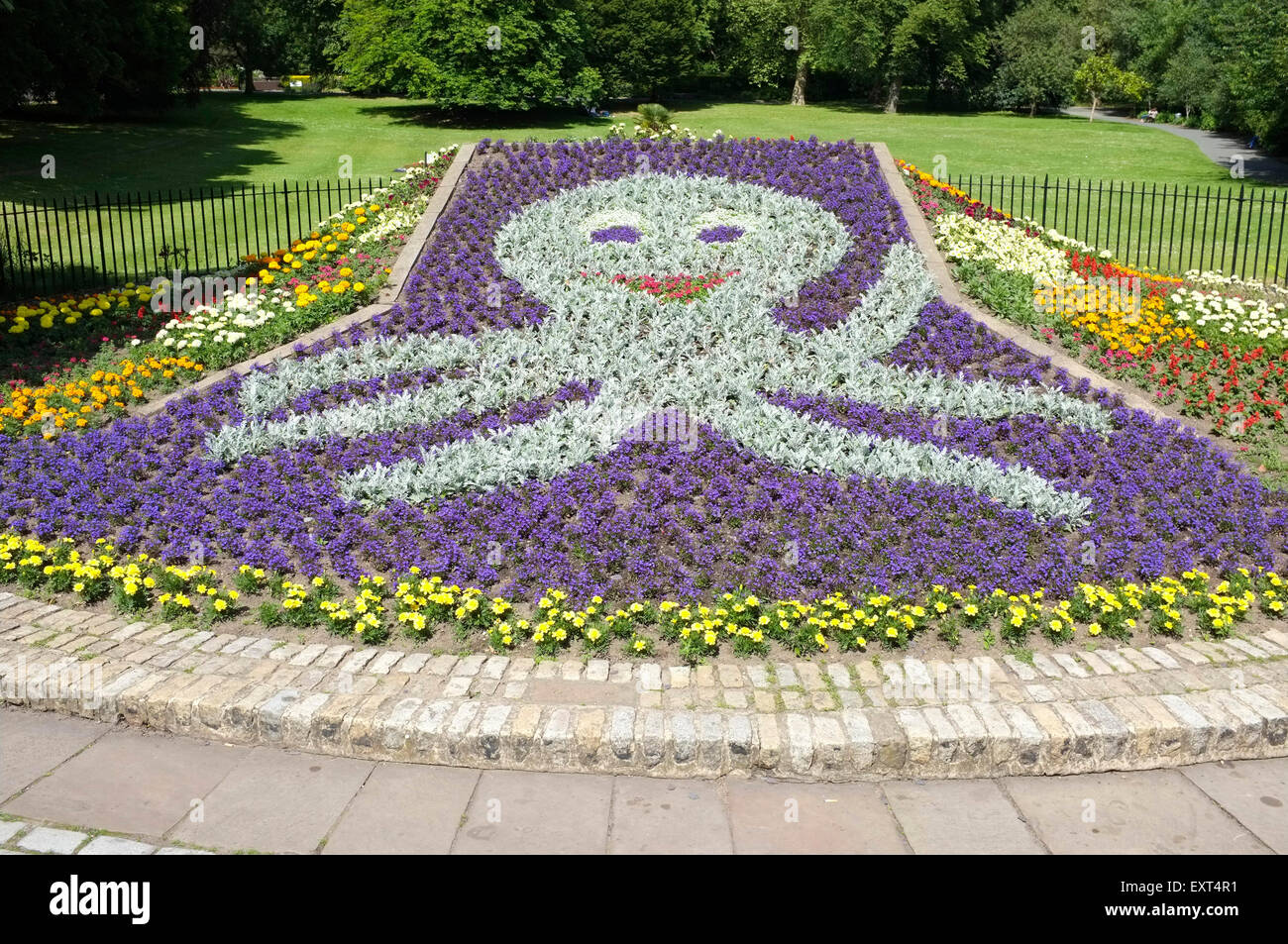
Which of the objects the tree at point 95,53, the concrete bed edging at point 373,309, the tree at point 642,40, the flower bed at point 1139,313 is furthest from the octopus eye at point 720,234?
the tree at point 642,40

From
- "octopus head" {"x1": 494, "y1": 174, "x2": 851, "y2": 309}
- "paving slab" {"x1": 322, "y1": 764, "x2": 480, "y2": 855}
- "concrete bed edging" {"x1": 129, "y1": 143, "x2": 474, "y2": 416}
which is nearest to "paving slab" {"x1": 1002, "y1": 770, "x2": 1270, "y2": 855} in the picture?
"paving slab" {"x1": 322, "y1": 764, "x2": 480, "y2": 855}

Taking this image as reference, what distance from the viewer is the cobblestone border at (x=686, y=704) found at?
496 centimetres

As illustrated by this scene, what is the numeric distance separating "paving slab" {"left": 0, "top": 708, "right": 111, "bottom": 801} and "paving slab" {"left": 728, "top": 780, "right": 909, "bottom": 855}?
10.6 feet

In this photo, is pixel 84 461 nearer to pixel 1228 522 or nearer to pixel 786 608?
pixel 786 608

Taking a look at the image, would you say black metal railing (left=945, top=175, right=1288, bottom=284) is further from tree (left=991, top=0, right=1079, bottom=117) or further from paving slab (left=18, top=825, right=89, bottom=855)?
tree (left=991, top=0, right=1079, bottom=117)

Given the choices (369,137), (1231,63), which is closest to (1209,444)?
(1231,63)

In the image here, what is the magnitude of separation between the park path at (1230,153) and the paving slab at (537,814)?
28116 mm

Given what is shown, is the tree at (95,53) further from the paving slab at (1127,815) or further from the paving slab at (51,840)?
the paving slab at (1127,815)

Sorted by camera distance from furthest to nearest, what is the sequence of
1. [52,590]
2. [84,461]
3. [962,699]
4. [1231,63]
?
1. [1231,63]
2. [84,461]
3. [52,590]
4. [962,699]

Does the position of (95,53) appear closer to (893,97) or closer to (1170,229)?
(1170,229)

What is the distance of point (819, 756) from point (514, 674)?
1.65 metres

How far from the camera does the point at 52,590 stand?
253 inches

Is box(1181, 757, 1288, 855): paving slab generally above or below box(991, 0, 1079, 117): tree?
below

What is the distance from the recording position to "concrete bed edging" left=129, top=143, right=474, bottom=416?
31.4ft
